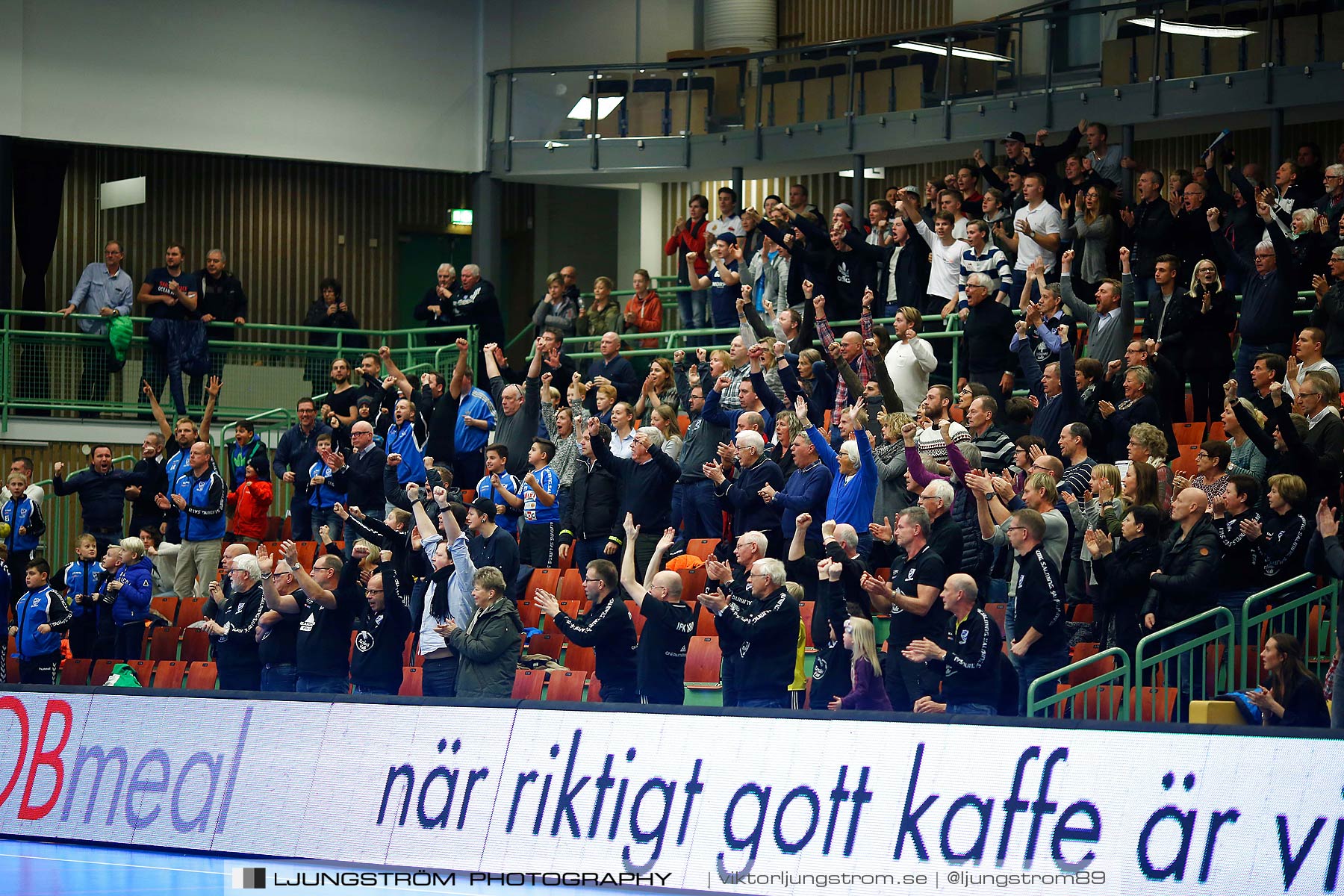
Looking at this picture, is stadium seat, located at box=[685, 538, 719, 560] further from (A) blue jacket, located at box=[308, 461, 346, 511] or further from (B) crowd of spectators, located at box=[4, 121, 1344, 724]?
(A) blue jacket, located at box=[308, 461, 346, 511]

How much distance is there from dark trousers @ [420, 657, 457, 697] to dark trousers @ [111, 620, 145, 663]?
15.0 ft

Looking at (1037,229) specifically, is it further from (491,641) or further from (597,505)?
(491,641)

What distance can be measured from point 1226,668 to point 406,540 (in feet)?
19.6

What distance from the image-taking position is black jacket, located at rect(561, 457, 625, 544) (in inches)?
573

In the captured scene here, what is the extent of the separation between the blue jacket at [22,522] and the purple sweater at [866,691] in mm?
10260

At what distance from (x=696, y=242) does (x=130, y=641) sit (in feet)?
24.8

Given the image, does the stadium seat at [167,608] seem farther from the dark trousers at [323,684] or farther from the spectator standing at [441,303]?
the spectator standing at [441,303]

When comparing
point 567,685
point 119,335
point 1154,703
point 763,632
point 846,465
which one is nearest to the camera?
point 1154,703

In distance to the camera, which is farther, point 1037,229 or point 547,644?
point 1037,229

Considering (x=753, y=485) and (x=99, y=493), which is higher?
(x=753, y=485)

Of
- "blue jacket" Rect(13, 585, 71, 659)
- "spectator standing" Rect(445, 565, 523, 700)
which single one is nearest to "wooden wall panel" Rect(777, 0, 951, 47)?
"blue jacket" Rect(13, 585, 71, 659)

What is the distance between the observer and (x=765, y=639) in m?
10.6

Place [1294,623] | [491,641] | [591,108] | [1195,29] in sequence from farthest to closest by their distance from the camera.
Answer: [591,108] → [1195,29] → [491,641] → [1294,623]

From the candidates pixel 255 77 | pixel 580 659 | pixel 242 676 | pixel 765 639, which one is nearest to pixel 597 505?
pixel 580 659
